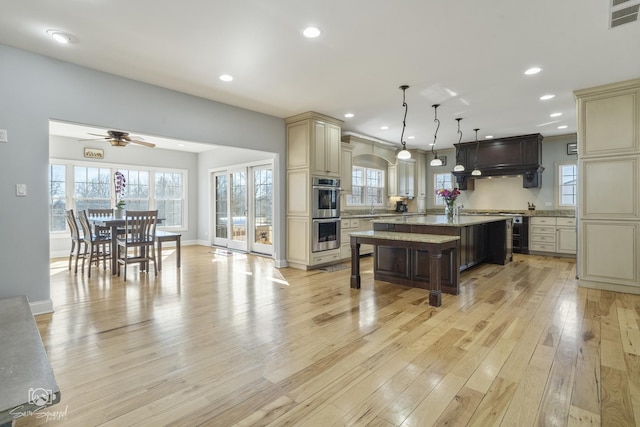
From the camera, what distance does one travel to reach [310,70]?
3.76 m

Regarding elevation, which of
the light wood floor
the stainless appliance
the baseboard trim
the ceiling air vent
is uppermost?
the ceiling air vent

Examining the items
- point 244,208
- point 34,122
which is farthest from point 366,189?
point 34,122

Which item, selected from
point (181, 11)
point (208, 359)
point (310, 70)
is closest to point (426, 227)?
point (310, 70)

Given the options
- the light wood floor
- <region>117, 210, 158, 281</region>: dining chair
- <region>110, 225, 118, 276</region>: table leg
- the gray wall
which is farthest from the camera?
<region>110, 225, 118, 276</region>: table leg

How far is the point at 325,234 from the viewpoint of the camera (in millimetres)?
5895

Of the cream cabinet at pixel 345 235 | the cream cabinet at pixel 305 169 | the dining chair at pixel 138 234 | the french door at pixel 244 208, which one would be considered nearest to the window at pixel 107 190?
the french door at pixel 244 208

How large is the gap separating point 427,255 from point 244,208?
15.7 ft

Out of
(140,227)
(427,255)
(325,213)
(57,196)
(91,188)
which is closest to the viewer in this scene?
(427,255)

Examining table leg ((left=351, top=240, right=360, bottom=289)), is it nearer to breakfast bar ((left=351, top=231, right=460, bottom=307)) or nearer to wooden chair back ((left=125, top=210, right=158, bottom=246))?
breakfast bar ((left=351, top=231, right=460, bottom=307))

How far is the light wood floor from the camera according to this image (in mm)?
1757

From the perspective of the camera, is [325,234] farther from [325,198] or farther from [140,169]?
[140,169]

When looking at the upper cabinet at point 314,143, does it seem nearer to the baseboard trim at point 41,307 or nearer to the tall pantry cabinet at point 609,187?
the tall pantry cabinet at point 609,187

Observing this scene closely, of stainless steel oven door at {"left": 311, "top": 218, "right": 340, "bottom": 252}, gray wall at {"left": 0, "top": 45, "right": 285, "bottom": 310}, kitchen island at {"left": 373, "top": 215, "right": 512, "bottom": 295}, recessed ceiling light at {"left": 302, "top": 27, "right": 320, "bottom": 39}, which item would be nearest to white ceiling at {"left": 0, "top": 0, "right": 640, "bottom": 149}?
recessed ceiling light at {"left": 302, "top": 27, "right": 320, "bottom": 39}

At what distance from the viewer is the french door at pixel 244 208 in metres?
7.12
